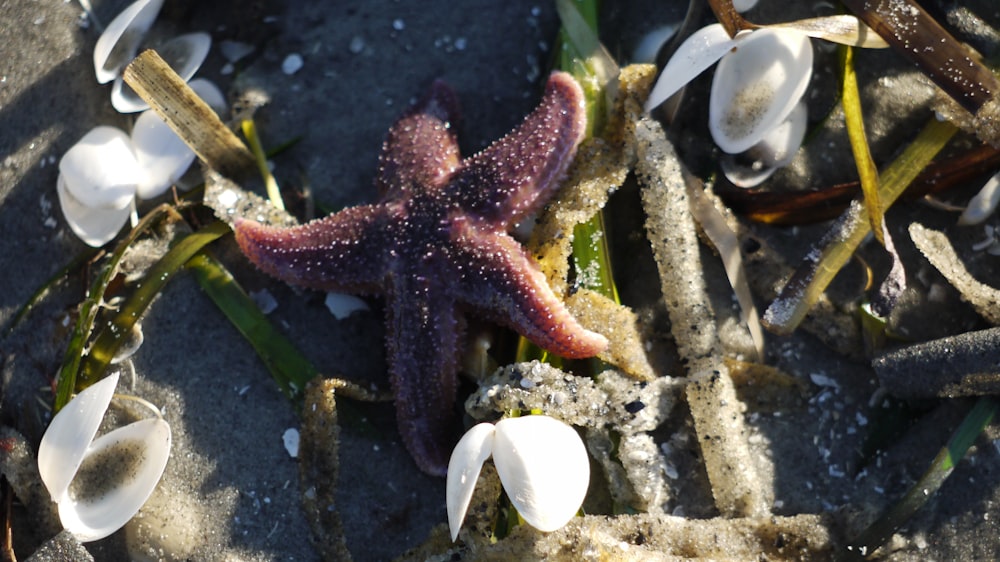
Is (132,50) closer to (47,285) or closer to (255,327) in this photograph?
(47,285)

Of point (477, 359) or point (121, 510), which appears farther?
point (477, 359)

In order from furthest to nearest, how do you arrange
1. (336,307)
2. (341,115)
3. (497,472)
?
(341,115) → (336,307) → (497,472)

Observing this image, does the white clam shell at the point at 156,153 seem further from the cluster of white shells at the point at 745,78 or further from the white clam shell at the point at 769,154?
the white clam shell at the point at 769,154

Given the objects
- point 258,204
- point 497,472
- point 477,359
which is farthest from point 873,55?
point 258,204

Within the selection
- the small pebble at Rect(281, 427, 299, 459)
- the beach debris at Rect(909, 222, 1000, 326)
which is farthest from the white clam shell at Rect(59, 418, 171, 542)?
the beach debris at Rect(909, 222, 1000, 326)

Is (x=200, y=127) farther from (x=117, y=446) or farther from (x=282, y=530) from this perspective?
(x=282, y=530)

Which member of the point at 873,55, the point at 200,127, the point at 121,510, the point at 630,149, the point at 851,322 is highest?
the point at 200,127

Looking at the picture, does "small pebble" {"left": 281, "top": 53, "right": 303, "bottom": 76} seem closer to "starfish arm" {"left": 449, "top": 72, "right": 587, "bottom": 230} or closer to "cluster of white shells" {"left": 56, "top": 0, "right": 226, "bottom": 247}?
"cluster of white shells" {"left": 56, "top": 0, "right": 226, "bottom": 247}
